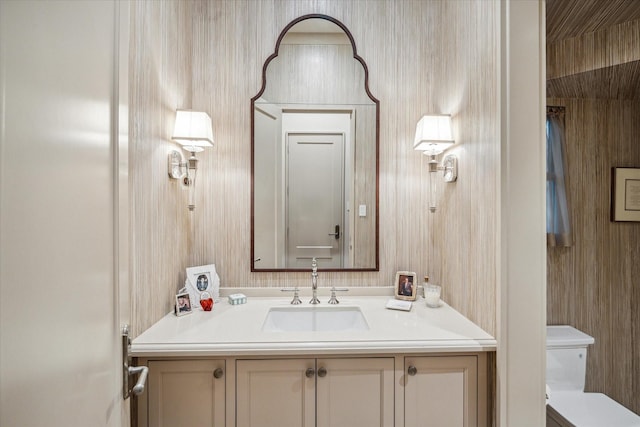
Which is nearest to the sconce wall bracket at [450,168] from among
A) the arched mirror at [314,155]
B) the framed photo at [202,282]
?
the arched mirror at [314,155]

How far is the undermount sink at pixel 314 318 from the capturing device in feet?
5.41

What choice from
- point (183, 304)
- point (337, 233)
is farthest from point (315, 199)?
point (183, 304)

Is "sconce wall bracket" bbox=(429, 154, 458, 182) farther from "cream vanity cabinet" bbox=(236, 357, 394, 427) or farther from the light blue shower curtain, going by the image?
"cream vanity cabinet" bbox=(236, 357, 394, 427)

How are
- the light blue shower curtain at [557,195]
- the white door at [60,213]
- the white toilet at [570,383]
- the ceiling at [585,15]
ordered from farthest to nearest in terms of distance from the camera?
the light blue shower curtain at [557,195] < the white toilet at [570,383] < the ceiling at [585,15] < the white door at [60,213]

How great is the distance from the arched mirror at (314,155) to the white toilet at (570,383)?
46.8 inches

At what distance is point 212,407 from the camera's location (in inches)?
47.4

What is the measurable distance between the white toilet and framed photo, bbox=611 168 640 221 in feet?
2.69

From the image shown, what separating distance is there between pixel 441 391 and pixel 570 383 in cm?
124

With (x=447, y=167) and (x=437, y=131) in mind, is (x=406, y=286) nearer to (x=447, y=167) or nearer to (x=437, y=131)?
(x=447, y=167)

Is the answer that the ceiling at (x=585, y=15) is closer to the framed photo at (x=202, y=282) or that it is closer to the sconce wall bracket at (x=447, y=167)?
the sconce wall bracket at (x=447, y=167)

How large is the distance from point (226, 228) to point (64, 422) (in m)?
1.26

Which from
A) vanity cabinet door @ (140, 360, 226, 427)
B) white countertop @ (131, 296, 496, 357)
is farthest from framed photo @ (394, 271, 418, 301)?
vanity cabinet door @ (140, 360, 226, 427)

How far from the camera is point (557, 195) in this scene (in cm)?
198

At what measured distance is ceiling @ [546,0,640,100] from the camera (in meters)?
1.52
